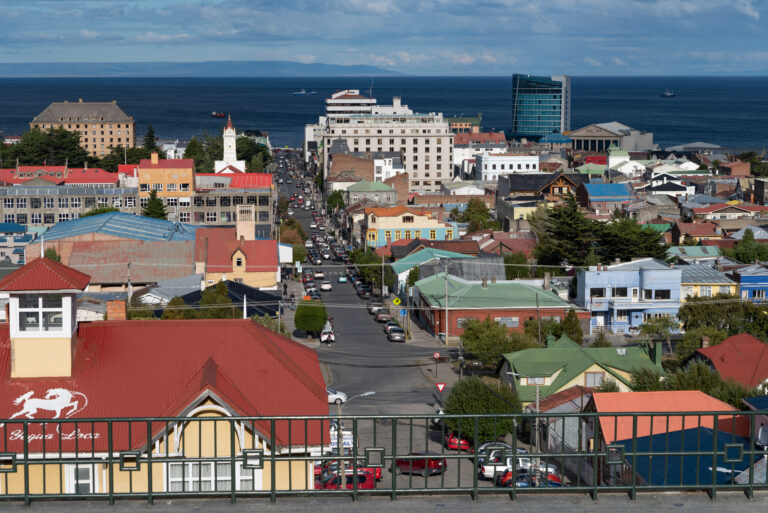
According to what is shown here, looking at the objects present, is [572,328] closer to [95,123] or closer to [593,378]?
[593,378]

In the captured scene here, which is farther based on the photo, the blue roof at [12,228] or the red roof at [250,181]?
the red roof at [250,181]

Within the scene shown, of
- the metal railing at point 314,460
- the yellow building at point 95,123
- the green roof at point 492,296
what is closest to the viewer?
the metal railing at point 314,460

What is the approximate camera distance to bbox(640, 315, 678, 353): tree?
92.7 ft

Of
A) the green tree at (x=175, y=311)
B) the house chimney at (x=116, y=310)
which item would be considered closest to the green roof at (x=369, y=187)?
the green tree at (x=175, y=311)

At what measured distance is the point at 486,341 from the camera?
25328 mm

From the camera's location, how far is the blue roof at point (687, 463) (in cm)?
582

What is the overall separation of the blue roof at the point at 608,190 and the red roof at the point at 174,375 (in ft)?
146

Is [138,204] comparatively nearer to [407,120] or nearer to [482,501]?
[407,120]

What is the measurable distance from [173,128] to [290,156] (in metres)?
39.2

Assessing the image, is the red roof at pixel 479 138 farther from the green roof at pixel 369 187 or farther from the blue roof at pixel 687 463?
the blue roof at pixel 687 463

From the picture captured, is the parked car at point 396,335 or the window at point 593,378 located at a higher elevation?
the window at point 593,378

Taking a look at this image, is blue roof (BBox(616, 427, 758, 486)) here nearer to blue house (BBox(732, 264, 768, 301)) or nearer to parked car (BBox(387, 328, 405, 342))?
parked car (BBox(387, 328, 405, 342))

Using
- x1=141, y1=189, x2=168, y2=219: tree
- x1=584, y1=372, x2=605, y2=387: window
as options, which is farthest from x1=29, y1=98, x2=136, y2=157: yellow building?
x1=584, y1=372, x2=605, y2=387: window

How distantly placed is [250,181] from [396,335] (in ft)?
73.8
